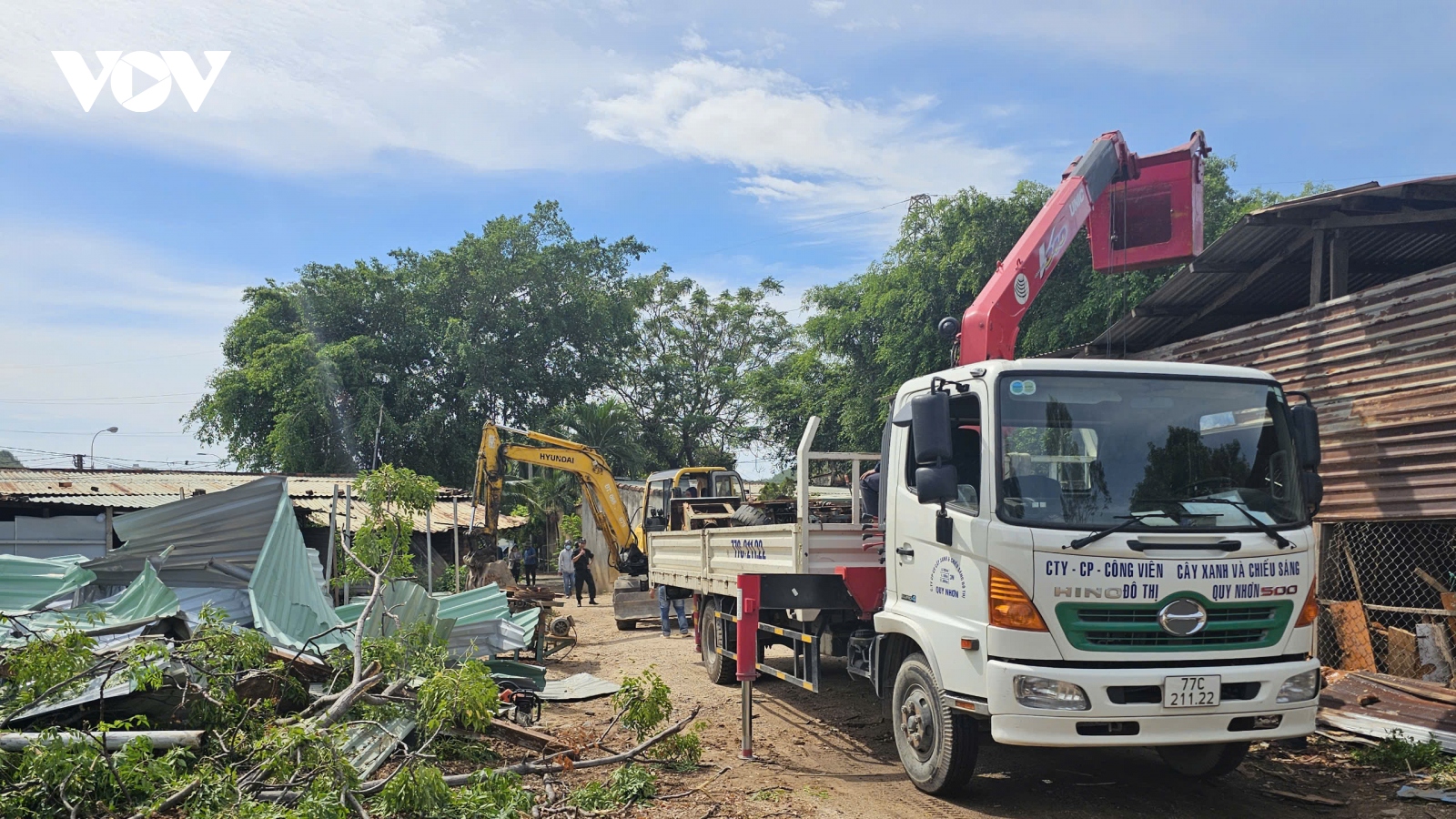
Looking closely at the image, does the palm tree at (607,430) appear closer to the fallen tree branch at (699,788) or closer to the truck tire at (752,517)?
the truck tire at (752,517)

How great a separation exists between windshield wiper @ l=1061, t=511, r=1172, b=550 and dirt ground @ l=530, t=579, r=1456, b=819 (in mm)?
1715

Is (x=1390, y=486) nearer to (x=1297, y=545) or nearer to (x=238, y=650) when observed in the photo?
(x=1297, y=545)

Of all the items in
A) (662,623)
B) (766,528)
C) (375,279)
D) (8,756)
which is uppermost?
(375,279)

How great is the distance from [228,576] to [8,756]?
167 inches

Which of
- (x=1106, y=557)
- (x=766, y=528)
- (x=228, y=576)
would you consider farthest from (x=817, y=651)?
(x=228, y=576)

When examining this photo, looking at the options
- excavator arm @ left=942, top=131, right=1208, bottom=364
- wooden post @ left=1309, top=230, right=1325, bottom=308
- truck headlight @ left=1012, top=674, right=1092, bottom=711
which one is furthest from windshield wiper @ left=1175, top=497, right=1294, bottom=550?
wooden post @ left=1309, top=230, right=1325, bottom=308

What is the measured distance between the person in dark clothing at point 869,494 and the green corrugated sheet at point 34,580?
24.0 ft

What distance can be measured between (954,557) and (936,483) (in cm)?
54

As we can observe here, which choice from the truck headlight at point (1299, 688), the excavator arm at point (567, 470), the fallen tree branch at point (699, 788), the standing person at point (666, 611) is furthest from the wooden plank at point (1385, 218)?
the excavator arm at point (567, 470)

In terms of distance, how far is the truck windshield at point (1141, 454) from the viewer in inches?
218

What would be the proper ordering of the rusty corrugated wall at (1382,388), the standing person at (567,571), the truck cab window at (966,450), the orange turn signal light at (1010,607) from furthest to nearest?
the standing person at (567,571)
the rusty corrugated wall at (1382,388)
the truck cab window at (966,450)
the orange turn signal light at (1010,607)

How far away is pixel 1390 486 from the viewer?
839 cm

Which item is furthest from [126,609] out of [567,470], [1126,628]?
[567,470]

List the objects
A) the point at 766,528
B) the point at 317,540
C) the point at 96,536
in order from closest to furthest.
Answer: the point at 766,528
the point at 96,536
the point at 317,540
